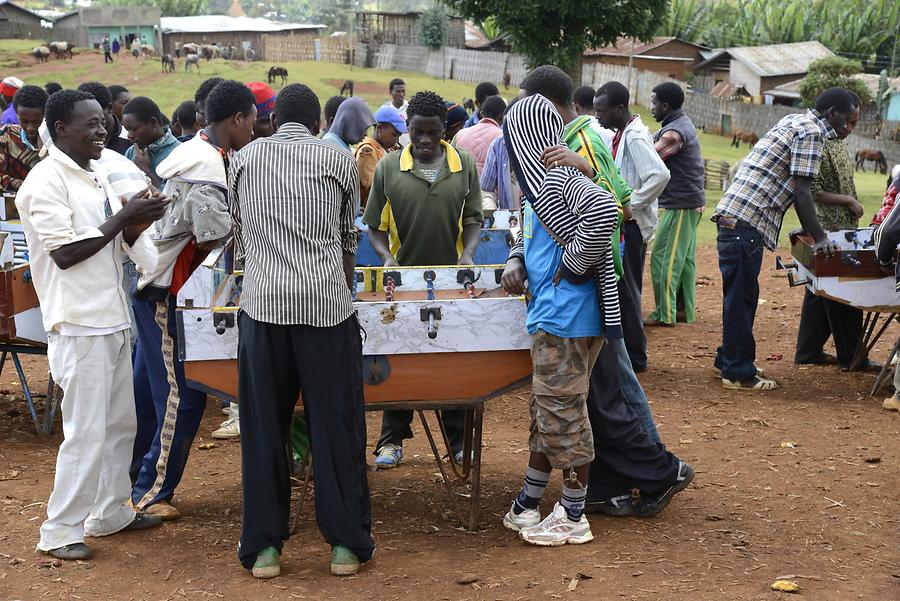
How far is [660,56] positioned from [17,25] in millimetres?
34355

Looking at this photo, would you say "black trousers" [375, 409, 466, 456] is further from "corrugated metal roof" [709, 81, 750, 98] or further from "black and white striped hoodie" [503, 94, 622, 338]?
"corrugated metal roof" [709, 81, 750, 98]

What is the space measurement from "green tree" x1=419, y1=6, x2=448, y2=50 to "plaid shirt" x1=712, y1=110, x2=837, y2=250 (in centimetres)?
4544

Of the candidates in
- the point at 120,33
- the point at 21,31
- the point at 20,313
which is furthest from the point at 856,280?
the point at 21,31

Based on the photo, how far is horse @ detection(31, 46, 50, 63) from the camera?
40031mm

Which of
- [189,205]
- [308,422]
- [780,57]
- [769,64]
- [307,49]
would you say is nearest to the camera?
[308,422]

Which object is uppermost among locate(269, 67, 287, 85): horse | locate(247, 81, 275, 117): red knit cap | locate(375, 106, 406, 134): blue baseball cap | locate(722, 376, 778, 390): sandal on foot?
locate(247, 81, 275, 117): red knit cap

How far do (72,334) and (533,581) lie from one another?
2.29 meters

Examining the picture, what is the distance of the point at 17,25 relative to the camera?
56281 mm

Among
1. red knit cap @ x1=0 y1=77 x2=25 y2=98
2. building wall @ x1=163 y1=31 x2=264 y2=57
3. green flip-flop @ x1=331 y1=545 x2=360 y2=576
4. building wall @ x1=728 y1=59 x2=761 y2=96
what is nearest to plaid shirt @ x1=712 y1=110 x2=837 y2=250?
green flip-flop @ x1=331 y1=545 x2=360 y2=576

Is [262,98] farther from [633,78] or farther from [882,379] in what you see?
[633,78]

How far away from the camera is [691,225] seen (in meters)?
9.49

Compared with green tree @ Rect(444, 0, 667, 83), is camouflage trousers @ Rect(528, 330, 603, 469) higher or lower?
lower

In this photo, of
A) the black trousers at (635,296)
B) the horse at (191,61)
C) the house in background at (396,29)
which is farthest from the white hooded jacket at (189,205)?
the house in background at (396,29)

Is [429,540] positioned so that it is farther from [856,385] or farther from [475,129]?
[475,129]
